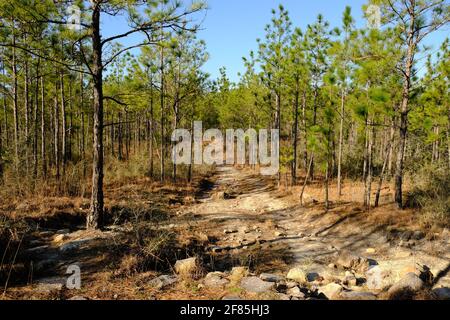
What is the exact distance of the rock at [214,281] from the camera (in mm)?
5059

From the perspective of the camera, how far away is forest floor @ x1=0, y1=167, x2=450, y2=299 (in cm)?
495

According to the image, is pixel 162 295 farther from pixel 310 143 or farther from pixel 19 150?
pixel 19 150

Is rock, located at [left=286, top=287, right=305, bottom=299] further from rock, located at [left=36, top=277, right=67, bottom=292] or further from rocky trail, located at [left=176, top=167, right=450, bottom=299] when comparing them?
rock, located at [left=36, top=277, right=67, bottom=292]

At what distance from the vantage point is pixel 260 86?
1959 cm

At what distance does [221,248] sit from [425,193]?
7.09 m

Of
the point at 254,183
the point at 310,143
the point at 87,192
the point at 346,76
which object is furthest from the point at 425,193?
the point at 87,192

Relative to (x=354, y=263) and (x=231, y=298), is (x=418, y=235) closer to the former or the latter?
(x=354, y=263)

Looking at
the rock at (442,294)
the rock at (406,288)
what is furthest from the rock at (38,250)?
the rock at (442,294)

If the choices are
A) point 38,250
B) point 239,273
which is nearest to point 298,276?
point 239,273

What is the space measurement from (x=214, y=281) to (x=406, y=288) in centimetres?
286

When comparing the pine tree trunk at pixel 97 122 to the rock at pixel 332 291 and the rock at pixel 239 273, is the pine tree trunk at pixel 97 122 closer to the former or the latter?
the rock at pixel 239 273

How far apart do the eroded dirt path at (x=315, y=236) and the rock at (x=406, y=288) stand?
75cm

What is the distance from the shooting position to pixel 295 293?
459cm

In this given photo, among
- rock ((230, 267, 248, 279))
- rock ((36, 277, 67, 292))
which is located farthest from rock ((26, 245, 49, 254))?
rock ((230, 267, 248, 279))
